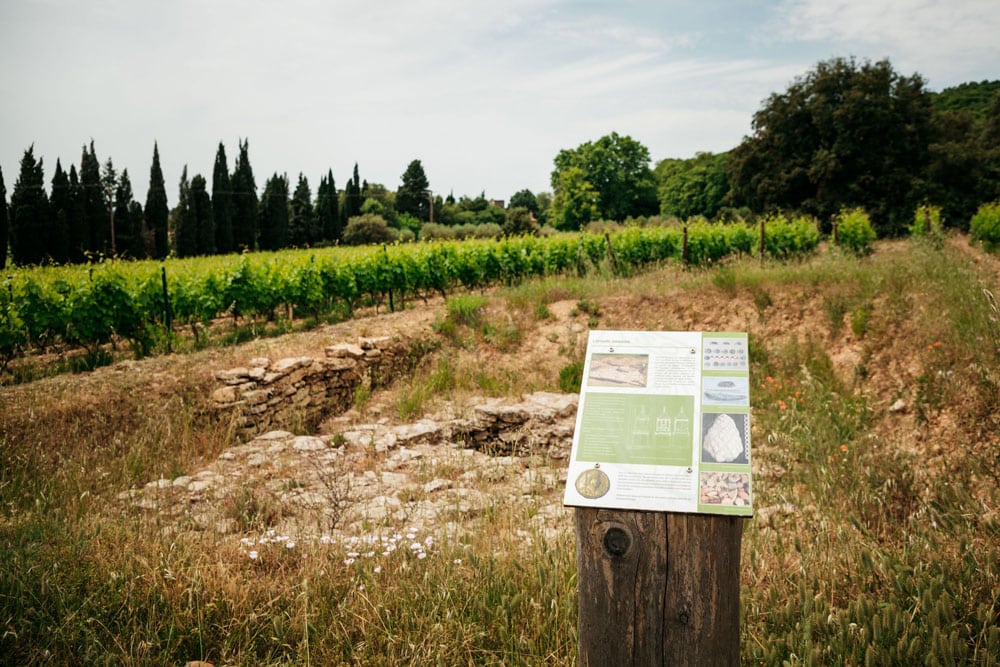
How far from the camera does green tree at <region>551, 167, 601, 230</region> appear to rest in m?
65.3

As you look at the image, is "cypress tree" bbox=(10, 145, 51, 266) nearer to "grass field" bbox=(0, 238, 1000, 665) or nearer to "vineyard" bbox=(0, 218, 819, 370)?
"vineyard" bbox=(0, 218, 819, 370)

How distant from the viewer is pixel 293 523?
14.4 feet

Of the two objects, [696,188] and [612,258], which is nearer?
[612,258]

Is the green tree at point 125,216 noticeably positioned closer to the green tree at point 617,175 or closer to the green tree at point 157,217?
the green tree at point 157,217

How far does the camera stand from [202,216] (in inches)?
1490

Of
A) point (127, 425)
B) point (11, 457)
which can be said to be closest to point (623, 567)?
point (11, 457)

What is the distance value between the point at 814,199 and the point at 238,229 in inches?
1489

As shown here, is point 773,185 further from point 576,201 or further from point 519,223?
point 576,201

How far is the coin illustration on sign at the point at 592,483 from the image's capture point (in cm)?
194

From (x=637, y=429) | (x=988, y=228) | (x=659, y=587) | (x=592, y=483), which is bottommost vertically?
(x=659, y=587)

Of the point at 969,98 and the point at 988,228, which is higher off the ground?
the point at 969,98

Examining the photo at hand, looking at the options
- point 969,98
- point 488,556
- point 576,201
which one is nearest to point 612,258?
point 488,556

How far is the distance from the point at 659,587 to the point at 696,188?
213 ft

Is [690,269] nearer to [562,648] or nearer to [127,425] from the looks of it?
[127,425]
